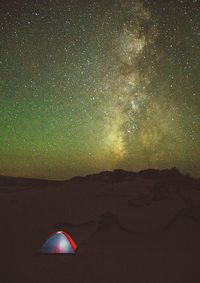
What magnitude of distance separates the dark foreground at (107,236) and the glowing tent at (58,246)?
0.29 meters

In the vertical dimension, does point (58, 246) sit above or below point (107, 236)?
below

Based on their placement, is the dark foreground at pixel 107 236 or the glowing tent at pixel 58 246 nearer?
the dark foreground at pixel 107 236

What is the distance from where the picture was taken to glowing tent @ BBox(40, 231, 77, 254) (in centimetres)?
1217

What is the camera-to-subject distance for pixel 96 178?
42.8 metres

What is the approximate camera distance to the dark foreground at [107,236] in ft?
32.7

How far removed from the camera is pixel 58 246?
1226 cm

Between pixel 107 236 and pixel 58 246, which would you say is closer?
pixel 58 246

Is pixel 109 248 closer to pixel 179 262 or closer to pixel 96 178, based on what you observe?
pixel 179 262

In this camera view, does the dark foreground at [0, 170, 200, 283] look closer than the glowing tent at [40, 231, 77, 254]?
Yes

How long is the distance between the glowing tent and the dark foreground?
286mm

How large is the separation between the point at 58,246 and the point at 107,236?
362 cm

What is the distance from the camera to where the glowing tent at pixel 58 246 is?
1217 centimetres

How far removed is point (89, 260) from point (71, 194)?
1864cm

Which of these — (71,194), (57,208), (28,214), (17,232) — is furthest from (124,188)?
(17,232)
